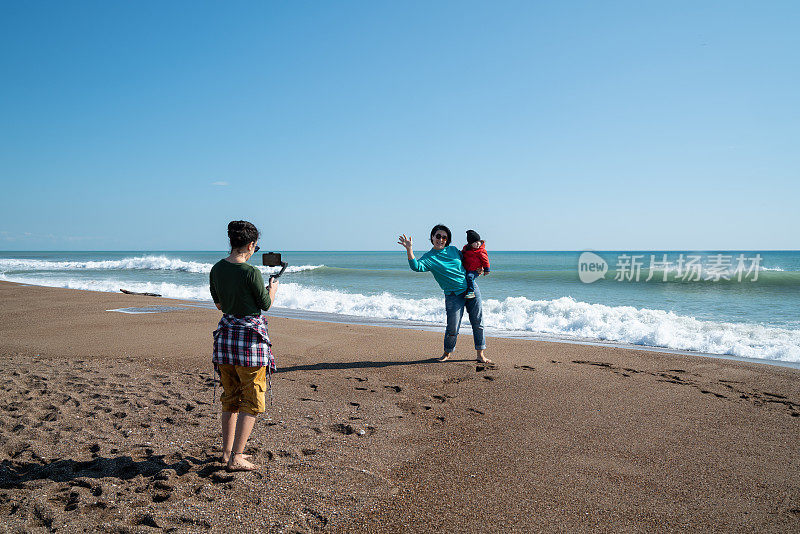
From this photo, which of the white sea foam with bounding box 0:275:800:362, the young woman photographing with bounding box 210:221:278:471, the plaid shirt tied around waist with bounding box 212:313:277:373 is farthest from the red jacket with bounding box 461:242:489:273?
the white sea foam with bounding box 0:275:800:362

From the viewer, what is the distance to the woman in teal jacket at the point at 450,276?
5730mm

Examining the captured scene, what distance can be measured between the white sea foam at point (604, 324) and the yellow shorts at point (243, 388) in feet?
25.9

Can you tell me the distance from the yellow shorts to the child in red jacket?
357cm

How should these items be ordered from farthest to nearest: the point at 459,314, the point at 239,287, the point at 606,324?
1. the point at 606,324
2. the point at 459,314
3. the point at 239,287

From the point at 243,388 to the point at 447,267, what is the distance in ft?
11.2

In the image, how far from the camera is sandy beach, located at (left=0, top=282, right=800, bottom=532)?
2.56m

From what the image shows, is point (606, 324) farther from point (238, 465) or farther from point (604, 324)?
point (238, 465)

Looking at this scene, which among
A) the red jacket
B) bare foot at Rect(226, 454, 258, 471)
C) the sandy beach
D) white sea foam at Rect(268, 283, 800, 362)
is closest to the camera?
the sandy beach

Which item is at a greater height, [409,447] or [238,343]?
[238,343]

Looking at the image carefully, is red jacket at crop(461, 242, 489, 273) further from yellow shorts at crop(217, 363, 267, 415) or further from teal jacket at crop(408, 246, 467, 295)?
yellow shorts at crop(217, 363, 267, 415)

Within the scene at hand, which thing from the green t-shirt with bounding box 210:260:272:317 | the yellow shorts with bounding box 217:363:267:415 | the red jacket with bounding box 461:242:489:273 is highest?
the red jacket with bounding box 461:242:489:273

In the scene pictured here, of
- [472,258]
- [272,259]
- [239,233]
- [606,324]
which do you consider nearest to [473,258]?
[472,258]

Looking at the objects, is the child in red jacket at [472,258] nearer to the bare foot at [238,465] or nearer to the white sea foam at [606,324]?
the bare foot at [238,465]

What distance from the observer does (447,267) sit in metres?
5.84
